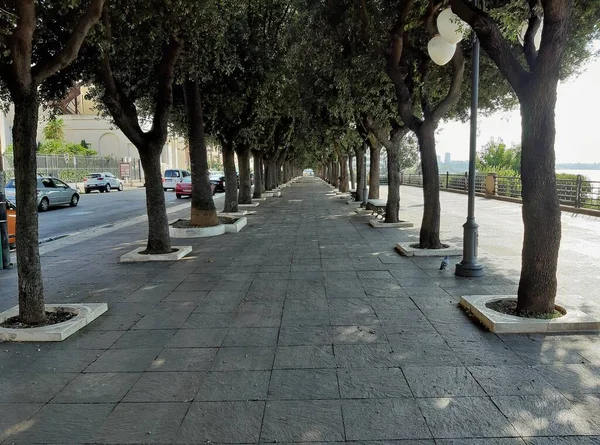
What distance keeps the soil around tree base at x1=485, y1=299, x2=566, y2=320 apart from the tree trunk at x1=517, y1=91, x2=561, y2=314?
57 millimetres

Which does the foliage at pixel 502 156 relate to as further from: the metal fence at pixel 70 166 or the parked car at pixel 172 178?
the metal fence at pixel 70 166

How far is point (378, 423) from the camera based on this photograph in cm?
310

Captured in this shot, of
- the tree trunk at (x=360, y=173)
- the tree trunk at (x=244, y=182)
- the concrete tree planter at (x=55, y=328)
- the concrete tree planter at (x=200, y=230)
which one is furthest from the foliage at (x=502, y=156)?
the concrete tree planter at (x=55, y=328)

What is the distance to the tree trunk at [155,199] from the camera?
29.2 feet

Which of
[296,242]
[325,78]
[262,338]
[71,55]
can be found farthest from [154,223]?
[325,78]

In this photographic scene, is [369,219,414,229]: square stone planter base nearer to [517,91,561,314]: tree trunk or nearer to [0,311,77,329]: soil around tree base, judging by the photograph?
[517,91,561,314]: tree trunk

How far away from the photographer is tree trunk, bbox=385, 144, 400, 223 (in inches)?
502

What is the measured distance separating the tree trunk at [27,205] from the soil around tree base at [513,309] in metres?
5.04

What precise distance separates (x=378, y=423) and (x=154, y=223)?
7071mm

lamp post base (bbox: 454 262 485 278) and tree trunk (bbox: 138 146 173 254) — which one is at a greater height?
tree trunk (bbox: 138 146 173 254)

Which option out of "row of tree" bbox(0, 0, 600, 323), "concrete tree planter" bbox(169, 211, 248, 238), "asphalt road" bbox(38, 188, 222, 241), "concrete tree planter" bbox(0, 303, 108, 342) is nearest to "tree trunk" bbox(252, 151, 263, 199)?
"asphalt road" bbox(38, 188, 222, 241)

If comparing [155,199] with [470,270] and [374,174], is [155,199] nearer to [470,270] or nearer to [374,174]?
[470,270]

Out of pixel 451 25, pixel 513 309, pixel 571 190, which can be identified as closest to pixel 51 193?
pixel 451 25

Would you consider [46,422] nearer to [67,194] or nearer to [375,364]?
[375,364]
